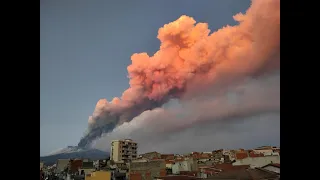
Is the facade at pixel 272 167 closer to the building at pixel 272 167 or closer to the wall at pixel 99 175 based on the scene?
the building at pixel 272 167

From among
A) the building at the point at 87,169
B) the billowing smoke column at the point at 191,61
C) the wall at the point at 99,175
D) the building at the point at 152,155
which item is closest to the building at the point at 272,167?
the billowing smoke column at the point at 191,61

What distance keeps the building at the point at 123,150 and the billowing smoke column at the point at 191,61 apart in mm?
118

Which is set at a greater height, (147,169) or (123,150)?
(123,150)

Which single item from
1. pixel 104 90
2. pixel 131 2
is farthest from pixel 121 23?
pixel 104 90

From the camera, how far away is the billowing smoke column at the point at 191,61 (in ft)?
7.16

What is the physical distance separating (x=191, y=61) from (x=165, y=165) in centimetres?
67

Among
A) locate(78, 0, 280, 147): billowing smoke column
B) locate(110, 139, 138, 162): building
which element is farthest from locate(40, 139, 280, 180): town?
locate(78, 0, 280, 147): billowing smoke column

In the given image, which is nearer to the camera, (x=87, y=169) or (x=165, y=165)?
(x=165, y=165)

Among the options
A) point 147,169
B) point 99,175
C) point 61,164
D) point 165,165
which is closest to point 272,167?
point 165,165

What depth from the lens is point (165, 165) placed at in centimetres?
227

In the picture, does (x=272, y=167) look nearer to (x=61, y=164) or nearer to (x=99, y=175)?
(x=99, y=175)

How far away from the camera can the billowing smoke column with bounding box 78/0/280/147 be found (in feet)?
7.16
